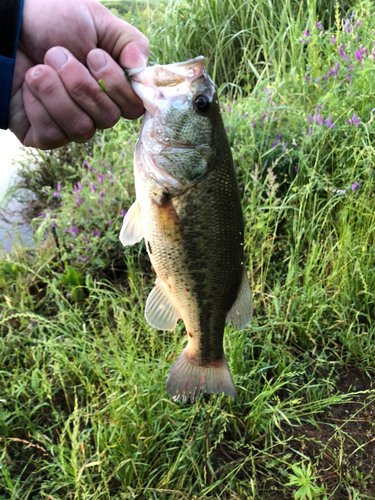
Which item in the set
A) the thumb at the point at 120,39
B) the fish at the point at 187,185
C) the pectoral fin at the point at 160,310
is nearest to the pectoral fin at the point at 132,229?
the fish at the point at 187,185

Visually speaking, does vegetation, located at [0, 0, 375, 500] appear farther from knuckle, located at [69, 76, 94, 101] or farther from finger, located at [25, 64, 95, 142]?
knuckle, located at [69, 76, 94, 101]

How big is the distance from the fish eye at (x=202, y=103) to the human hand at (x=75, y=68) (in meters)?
0.26

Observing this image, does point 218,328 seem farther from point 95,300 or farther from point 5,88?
point 95,300

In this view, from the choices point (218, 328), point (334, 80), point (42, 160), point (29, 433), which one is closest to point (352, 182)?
point (334, 80)

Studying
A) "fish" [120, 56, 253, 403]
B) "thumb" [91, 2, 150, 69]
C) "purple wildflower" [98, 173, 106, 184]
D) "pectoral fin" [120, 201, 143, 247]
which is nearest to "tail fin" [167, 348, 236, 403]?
"fish" [120, 56, 253, 403]

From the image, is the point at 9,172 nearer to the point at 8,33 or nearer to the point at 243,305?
the point at 8,33

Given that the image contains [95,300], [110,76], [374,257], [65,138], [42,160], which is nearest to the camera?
[110,76]

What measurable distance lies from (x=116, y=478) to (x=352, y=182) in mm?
2359

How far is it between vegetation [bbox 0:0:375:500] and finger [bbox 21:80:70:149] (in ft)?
3.12

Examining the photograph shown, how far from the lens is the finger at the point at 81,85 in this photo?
4.35 feet

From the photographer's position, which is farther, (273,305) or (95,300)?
(95,300)

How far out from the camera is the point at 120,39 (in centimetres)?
147

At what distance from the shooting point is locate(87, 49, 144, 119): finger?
1.35m

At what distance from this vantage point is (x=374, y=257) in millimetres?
2473
